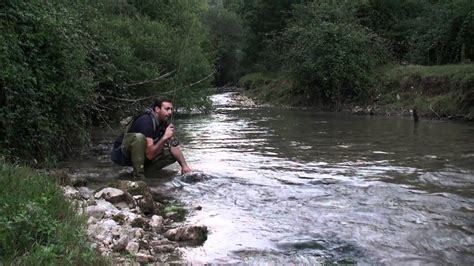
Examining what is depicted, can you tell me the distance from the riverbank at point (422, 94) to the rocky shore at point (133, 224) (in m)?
15.6

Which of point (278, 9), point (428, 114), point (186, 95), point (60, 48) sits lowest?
point (428, 114)

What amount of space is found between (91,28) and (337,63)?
688 inches

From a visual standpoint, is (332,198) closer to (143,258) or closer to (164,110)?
(164,110)

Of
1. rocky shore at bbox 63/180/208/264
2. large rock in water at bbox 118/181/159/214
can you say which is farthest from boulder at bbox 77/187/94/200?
large rock in water at bbox 118/181/159/214

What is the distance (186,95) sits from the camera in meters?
19.6

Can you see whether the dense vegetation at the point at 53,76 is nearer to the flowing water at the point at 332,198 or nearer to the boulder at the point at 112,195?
the boulder at the point at 112,195

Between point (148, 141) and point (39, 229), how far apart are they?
5.23 meters

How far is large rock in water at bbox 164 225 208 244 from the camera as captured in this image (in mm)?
5668

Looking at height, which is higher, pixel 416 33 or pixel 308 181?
pixel 416 33

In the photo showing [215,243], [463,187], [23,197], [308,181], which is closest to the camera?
[23,197]

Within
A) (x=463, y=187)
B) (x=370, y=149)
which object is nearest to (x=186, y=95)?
(x=370, y=149)

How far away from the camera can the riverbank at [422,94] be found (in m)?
20.3

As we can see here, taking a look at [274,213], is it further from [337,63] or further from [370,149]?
[337,63]

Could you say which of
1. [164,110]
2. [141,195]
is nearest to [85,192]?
[141,195]
